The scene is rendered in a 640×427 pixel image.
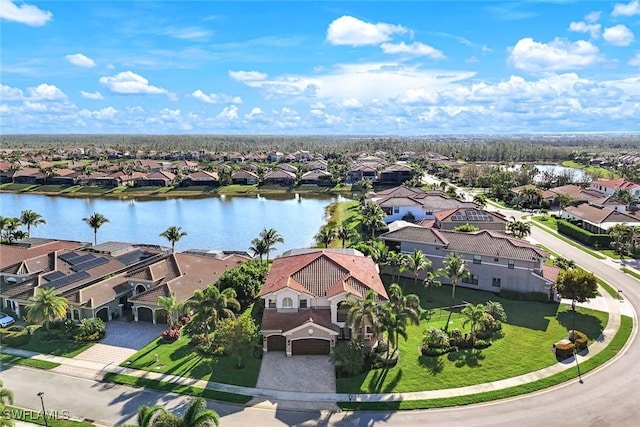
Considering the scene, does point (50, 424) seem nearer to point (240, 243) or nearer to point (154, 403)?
point (154, 403)

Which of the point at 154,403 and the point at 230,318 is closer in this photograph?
the point at 154,403

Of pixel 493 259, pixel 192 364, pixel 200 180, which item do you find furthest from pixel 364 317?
pixel 200 180

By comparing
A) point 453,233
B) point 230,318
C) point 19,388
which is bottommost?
point 19,388

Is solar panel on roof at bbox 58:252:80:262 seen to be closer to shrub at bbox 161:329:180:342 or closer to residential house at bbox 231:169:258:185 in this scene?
shrub at bbox 161:329:180:342

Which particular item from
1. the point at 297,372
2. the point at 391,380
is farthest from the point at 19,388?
the point at 391,380

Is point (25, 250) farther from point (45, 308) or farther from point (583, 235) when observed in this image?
point (583, 235)

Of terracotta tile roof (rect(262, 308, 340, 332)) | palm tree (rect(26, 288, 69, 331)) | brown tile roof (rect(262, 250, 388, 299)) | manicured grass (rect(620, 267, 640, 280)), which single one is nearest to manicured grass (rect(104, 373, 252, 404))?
terracotta tile roof (rect(262, 308, 340, 332))

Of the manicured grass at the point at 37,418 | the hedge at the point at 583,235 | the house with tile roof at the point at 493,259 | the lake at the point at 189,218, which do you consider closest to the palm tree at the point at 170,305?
the manicured grass at the point at 37,418
